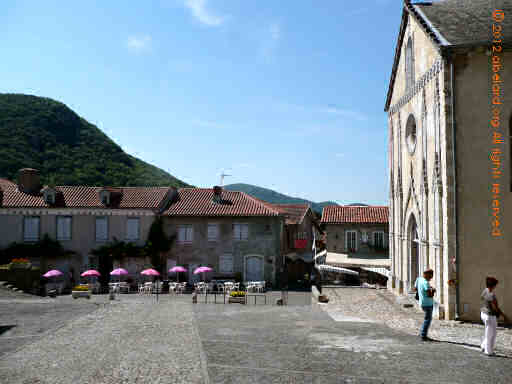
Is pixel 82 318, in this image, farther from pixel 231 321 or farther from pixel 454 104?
pixel 454 104

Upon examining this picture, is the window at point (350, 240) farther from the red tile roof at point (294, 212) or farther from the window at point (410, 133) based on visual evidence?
the window at point (410, 133)

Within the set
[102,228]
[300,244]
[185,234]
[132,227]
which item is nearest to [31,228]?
[102,228]

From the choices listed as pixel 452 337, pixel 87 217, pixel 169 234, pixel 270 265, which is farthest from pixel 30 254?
pixel 452 337

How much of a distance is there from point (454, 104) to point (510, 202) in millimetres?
3765

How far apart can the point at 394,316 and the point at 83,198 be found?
2428cm

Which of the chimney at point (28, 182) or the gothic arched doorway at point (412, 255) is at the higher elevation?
the chimney at point (28, 182)

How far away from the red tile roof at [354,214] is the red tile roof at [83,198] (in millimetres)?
12513

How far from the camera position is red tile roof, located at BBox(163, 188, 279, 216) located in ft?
108

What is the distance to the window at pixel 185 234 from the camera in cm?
3325

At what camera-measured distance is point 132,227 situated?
108ft

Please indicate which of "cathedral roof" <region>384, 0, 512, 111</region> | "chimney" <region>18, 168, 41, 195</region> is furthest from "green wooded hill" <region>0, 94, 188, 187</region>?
"cathedral roof" <region>384, 0, 512, 111</region>

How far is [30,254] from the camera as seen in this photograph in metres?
31.0

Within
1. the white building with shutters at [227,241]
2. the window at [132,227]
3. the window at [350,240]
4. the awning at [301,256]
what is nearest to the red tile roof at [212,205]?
the white building with shutters at [227,241]

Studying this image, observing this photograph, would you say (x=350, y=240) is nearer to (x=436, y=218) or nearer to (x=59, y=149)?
(x=436, y=218)
